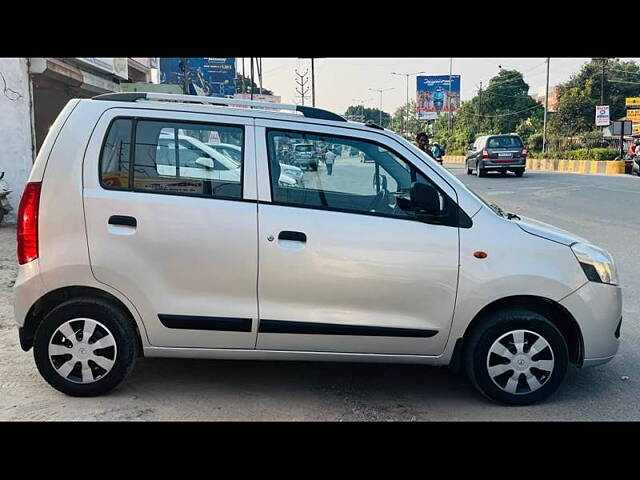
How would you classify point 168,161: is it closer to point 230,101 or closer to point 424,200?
point 230,101

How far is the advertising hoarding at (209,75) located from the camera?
37.6m

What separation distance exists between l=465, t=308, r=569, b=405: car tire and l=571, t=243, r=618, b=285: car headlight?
0.45 metres

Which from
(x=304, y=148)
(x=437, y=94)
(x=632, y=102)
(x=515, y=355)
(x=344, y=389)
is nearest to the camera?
(x=515, y=355)

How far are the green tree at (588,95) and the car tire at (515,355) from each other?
44.5m

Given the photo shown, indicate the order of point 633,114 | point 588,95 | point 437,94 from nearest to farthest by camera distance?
1. point 588,95
2. point 633,114
3. point 437,94

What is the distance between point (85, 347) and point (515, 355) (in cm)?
287

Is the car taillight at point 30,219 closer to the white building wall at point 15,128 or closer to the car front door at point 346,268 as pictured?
the car front door at point 346,268

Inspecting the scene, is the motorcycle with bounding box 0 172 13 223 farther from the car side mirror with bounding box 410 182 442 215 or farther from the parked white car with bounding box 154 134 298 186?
the car side mirror with bounding box 410 182 442 215

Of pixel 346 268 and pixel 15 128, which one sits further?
pixel 15 128

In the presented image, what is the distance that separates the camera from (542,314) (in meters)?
4.05

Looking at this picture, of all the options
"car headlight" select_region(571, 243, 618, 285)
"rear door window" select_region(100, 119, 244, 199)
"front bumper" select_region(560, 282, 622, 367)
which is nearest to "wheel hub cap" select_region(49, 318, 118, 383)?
"rear door window" select_region(100, 119, 244, 199)

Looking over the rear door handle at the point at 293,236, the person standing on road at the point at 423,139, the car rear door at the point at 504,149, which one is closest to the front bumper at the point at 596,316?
the rear door handle at the point at 293,236

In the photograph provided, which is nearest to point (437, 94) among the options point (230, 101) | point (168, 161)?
point (230, 101)
